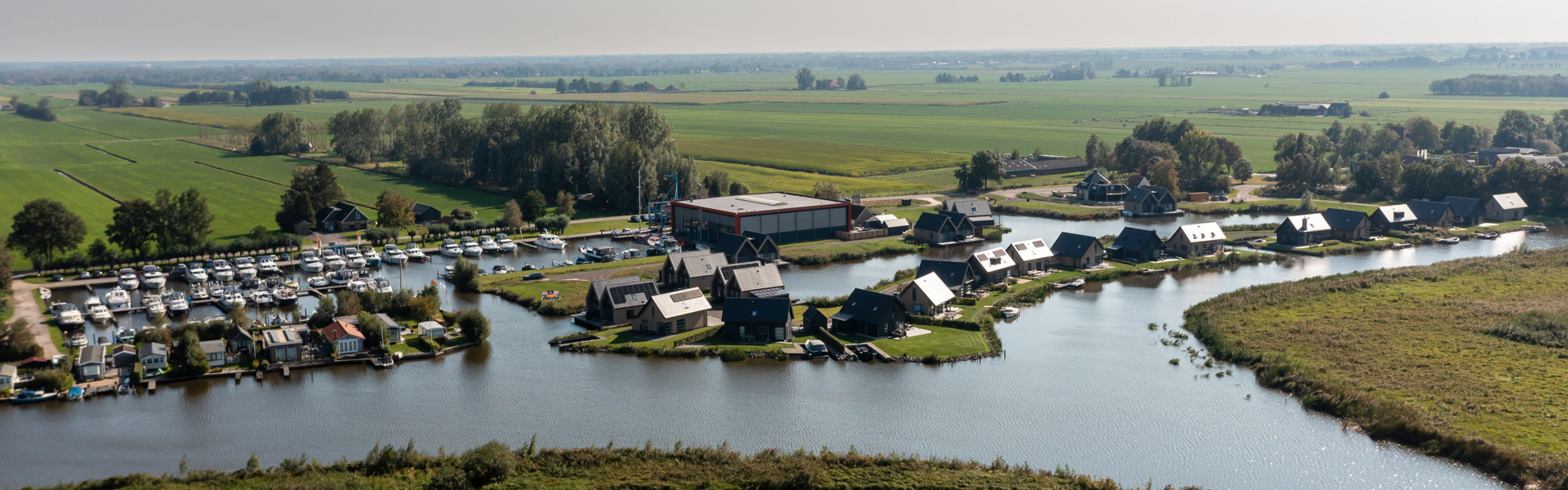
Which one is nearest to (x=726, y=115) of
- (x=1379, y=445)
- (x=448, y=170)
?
(x=448, y=170)

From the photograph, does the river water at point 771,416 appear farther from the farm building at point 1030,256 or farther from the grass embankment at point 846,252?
the grass embankment at point 846,252

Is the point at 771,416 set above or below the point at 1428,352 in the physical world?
below

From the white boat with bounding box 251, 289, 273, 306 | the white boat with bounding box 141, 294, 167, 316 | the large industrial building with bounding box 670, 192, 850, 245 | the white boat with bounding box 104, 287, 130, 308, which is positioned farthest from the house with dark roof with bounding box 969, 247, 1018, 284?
the white boat with bounding box 104, 287, 130, 308

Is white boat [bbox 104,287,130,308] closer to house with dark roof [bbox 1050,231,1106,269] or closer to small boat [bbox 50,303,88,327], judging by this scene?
small boat [bbox 50,303,88,327]

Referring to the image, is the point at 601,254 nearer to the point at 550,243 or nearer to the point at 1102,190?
the point at 550,243

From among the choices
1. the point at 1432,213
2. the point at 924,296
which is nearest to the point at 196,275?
the point at 924,296

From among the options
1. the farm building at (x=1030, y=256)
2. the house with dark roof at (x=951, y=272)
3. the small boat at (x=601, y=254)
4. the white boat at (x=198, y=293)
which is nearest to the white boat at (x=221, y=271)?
the white boat at (x=198, y=293)

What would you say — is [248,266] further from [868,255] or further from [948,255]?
[948,255]
